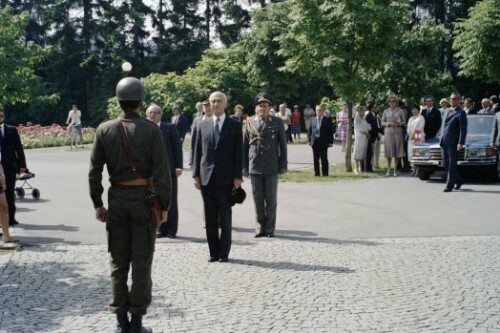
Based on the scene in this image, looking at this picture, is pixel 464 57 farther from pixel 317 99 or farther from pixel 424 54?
pixel 317 99

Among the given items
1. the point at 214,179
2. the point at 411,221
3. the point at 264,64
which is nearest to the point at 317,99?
the point at 264,64

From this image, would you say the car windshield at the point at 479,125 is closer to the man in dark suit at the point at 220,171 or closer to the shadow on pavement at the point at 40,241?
the man in dark suit at the point at 220,171

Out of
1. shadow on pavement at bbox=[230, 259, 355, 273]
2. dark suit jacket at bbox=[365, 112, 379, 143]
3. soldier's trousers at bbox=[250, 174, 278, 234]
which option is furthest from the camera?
dark suit jacket at bbox=[365, 112, 379, 143]

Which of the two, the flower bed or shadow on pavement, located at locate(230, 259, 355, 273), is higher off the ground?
the flower bed

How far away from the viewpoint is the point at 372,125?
18.2 meters

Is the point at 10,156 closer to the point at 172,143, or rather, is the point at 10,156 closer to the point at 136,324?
the point at 172,143

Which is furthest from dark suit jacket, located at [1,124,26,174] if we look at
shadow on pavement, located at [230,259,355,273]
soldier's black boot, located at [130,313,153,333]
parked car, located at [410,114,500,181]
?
parked car, located at [410,114,500,181]

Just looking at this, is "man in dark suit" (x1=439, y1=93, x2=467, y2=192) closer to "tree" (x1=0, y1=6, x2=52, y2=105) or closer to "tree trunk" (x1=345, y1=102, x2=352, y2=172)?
"tree trunk" (x1=345, y1=102, x2=352, y2=172)

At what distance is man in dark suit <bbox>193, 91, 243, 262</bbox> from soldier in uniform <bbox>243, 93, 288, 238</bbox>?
5.05ft

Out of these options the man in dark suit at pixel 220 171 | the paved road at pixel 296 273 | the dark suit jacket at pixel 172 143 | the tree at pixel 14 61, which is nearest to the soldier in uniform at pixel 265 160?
the paved road at pixel 296 273

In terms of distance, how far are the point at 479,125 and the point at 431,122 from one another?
1276mm

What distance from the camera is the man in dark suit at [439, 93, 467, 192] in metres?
13.7

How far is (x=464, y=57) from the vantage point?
23656mm

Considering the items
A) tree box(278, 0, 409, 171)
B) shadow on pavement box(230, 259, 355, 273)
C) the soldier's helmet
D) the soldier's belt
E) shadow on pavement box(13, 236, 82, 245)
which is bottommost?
shadow on pavement box(230, 259, 355, 273)
